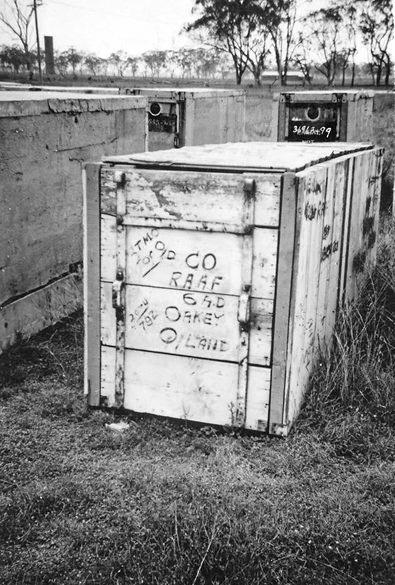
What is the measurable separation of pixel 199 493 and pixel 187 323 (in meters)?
0.96

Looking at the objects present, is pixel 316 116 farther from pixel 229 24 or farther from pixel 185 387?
pixel 229 24

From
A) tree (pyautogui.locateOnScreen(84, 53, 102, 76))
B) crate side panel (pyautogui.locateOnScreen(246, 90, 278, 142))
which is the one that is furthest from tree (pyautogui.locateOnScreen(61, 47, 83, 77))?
crate side panel (pyautogui.locateOnScreen(246, 90, 278, 142))

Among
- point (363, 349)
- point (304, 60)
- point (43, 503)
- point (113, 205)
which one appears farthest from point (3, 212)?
point (304, 60)

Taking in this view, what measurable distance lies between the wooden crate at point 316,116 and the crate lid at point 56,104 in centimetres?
324

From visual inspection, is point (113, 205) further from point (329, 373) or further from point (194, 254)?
point (329, 373)

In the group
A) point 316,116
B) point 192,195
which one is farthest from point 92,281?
point 316,116

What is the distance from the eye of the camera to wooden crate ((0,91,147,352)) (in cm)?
492

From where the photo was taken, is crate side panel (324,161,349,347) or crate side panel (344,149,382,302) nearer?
crate side panel (324,161,349,347)

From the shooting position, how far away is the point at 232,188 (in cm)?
340

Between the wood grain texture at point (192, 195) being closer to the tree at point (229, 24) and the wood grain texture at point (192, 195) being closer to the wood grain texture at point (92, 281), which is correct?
the wood grain texture at point (92, 281)

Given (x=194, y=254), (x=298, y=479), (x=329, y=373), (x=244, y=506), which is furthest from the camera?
(x=329, y=373)

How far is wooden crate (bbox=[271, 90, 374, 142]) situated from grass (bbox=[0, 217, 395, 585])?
582cm

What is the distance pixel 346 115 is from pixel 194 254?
22.0 ft

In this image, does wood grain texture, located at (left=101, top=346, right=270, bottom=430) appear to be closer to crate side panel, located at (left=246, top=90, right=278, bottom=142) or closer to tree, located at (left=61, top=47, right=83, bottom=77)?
crate side panel, located at (left=246, top=90, right=278, bottom=142)
